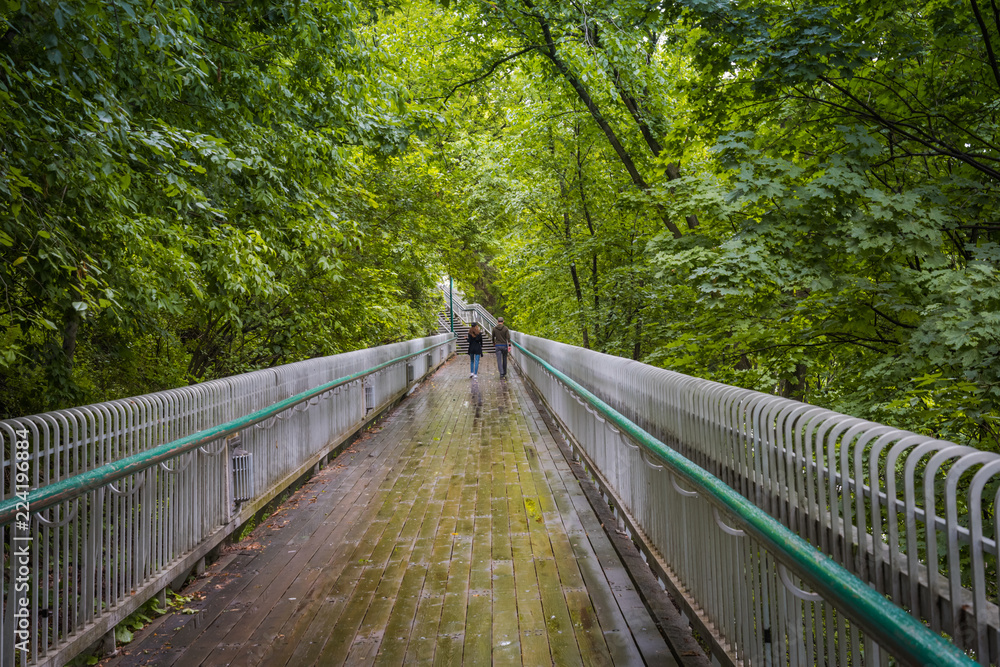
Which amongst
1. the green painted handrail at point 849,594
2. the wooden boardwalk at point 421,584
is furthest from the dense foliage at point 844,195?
the green painted handrail at point 849,594

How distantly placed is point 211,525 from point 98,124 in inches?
110

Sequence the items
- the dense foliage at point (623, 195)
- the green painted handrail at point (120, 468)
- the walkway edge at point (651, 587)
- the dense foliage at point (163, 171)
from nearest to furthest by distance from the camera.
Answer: the green painted handrail at point (120, 468) → the walkway edge at point (651, 587) → the dense foliage at point (163, 171) → the dense foliage at point (623, 195)

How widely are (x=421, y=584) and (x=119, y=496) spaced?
1.86 metres

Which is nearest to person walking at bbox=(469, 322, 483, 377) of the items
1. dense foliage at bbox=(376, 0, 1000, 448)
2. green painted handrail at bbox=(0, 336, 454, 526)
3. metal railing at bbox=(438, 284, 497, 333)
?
dense foliage at bbox=(376, 0, 1000, 448)

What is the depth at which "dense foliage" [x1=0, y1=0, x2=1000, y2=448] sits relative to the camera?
13.0 feet

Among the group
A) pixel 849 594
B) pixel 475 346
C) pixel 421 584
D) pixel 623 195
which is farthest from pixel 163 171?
pixel 475 346

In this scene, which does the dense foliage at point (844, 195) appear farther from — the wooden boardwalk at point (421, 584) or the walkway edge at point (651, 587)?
the wooden boardwalk at point (421, 584)

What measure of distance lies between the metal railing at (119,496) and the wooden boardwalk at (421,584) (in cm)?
32

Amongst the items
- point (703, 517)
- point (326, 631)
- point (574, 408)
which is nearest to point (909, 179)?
point (574, 408)

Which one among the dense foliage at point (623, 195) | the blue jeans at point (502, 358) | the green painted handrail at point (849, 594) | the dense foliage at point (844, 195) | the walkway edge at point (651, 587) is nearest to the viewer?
the green painted handrail at point (849, 594)

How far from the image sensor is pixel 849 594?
5.45 feet

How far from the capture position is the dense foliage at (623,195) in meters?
3.96

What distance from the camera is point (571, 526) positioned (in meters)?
5.61

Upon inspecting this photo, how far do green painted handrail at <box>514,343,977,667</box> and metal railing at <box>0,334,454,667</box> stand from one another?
279cm
